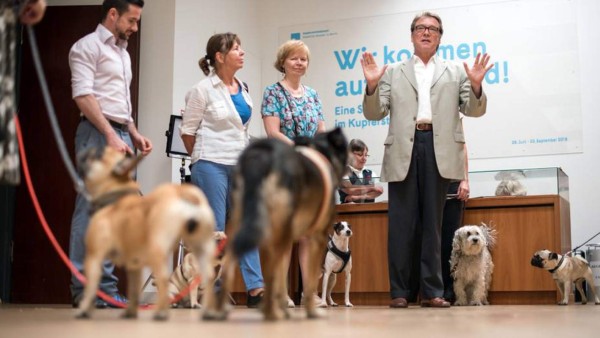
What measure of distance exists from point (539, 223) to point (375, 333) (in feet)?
12.5

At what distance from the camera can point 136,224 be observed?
1.79 meters

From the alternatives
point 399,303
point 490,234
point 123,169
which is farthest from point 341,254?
point 123,169

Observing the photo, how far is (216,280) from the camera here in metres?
4.28

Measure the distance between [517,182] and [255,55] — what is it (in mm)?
3959

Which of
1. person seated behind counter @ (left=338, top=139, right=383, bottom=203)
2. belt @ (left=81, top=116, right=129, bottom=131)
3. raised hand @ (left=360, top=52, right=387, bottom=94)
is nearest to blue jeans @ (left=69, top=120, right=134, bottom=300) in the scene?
belt @ (left=81, top=116, right=129, bottom=131)

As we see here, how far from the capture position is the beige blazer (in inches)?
160

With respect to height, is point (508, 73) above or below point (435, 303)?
above

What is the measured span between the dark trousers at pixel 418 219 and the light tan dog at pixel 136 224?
238cm

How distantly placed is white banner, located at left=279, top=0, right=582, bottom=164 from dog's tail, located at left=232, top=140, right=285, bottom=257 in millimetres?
6035

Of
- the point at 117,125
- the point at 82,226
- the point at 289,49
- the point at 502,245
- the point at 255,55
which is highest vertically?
the point at 255,55

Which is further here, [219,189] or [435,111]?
[435,111]

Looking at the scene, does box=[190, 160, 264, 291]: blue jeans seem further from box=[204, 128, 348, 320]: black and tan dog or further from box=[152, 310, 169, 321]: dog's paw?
box=[152, 310, 169, 321]: dog's paw

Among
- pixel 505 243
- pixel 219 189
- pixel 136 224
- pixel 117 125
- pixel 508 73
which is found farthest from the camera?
pixel 508 73

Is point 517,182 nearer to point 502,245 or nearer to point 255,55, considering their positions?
point 502,245
